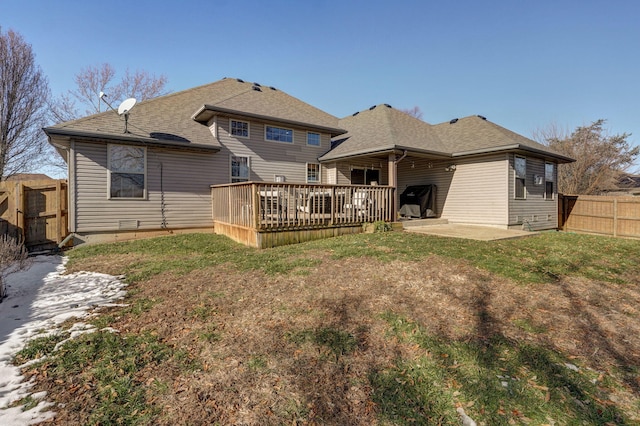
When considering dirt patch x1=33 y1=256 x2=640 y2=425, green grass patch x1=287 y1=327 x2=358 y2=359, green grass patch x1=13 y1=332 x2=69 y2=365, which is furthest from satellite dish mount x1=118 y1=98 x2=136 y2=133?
green grass patch x1=287 y1=327 x2=358 y2=359

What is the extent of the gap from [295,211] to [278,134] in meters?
5.28

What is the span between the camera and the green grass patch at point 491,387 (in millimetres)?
2100

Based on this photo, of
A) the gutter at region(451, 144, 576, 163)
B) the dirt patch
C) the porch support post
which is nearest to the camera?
the dirt patch

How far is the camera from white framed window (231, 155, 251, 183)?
35.9 ft

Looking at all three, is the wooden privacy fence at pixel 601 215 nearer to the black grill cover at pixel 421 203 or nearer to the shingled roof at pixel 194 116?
the black grill cover at pixel 421 203

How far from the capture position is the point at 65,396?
2.21 metres

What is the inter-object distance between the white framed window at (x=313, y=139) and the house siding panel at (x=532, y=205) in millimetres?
7417

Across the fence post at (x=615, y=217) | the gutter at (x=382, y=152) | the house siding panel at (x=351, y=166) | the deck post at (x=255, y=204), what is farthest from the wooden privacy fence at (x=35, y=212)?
the fence post at (x=615, y=217)

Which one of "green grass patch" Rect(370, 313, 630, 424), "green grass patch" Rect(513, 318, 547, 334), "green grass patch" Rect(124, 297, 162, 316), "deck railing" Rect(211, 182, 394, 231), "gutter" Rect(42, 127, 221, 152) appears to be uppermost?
"gutter" Rect(42, 127, 221, 152)

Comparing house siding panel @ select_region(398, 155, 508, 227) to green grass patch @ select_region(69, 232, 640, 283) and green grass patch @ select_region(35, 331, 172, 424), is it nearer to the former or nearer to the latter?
green grass patch @ select_region(69, 232, 640, 283)

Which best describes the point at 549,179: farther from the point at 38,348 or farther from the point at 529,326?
the point at 38,348

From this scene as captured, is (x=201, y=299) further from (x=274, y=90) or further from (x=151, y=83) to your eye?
(x=151, y=83)

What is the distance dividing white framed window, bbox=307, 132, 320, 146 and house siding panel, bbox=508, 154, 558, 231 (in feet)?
24.3

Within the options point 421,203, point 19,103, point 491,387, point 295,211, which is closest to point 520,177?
point 421,203
